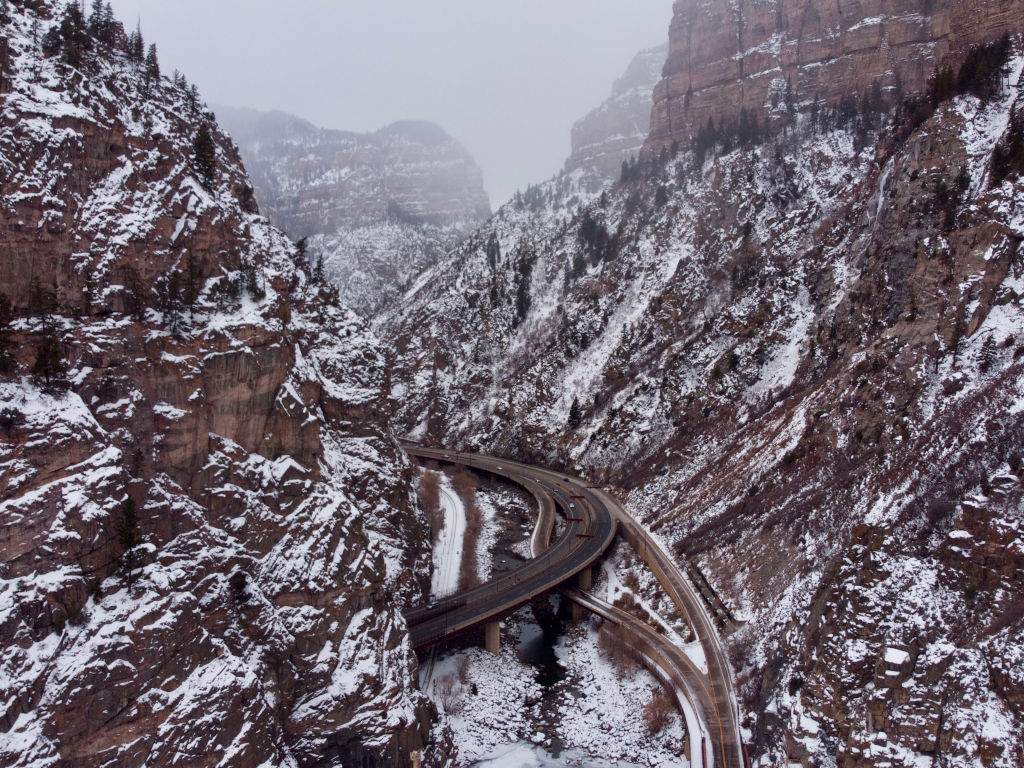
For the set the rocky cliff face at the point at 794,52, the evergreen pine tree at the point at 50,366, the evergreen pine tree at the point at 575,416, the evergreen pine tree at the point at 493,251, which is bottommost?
the evergreen pine tree at the point at 575,416

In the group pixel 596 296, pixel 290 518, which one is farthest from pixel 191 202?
pixel 596 296

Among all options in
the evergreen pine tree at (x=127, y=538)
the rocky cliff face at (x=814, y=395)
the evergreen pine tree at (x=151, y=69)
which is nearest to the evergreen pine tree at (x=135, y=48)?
the evergreen pine tree at (x=151, y=69)

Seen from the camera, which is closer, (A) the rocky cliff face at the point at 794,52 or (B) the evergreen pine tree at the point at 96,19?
(B) the evergreen pine tree at the point at 96,19

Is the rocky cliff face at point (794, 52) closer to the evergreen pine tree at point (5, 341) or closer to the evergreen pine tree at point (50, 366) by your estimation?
the evergreen pine tree at point (50, 366)

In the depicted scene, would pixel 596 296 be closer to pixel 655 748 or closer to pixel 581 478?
pixel 581 478

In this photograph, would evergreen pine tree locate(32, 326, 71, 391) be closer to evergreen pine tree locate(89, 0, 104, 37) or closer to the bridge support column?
evergreen pine tree locate(89, 0, 104, 37)

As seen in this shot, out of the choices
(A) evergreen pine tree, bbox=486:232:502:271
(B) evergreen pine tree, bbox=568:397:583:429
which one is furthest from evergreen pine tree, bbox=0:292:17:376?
(A) evergreen pine tree, bbox=486:232:502:271
